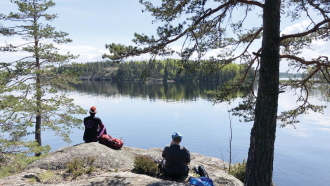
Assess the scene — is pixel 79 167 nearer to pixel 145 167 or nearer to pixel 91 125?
pixel 145 167

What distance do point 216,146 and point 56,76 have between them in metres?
12.9

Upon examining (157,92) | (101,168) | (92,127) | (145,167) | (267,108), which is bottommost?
(101,168)

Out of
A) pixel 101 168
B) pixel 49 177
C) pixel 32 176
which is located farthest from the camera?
pixel 101 168

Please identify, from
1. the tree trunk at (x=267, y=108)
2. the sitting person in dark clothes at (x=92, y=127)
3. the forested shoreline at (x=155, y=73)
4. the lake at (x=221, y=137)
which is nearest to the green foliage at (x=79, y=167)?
the sitting person in dark clothes at (x=92, y=127)

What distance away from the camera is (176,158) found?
19.6ft

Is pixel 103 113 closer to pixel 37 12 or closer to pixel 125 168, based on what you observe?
pixel 37 12

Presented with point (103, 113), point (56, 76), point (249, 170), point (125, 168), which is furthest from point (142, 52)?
point (103, 113)

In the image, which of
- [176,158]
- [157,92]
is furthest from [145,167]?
[157,92]

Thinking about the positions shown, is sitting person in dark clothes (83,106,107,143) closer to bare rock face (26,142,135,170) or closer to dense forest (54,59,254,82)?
bare rock face (26,142,135,170)

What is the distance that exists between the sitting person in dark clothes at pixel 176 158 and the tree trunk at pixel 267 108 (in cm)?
162

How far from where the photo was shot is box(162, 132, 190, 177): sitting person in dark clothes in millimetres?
5926

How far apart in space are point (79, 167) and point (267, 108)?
202 inches

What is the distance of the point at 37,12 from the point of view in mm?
12070

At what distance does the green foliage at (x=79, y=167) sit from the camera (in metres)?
6.39
